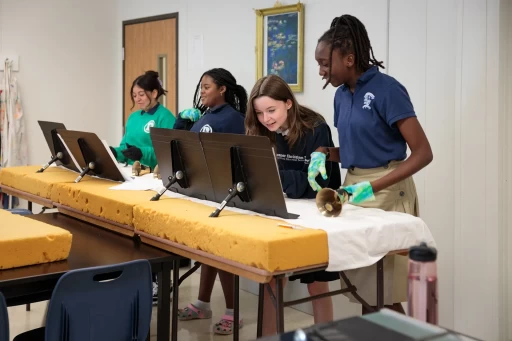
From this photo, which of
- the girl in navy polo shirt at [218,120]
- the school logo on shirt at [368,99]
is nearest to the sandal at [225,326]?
the girl in navy polo shirt at [218,120]

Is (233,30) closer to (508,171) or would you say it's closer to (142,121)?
(142,121)

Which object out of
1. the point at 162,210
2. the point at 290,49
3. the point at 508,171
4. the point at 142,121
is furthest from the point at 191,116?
the point at 508,171

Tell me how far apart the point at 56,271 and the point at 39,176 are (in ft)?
4.87

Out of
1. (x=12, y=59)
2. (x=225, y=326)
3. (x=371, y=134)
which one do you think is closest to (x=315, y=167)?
(x=371, y=134)

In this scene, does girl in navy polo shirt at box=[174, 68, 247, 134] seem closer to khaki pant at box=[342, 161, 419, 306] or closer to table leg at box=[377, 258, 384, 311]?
khaki pant at box=[342, 161, 419, 306]

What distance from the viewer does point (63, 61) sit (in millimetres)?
5734

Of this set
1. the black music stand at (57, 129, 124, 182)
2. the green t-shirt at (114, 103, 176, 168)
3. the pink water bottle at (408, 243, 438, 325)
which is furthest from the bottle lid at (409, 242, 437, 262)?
the green t-shirt at (114, 103, 176, 168)

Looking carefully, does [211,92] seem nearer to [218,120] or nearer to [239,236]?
[218,120]

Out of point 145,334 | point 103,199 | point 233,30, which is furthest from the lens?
point 233,30

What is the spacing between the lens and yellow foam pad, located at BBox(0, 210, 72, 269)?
6.56 feet

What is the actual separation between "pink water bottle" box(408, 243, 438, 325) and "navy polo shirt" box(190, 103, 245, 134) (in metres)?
2.26

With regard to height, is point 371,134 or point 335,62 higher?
point 335,62

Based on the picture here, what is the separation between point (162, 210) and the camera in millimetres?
2387

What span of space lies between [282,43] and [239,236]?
224 centimetres
